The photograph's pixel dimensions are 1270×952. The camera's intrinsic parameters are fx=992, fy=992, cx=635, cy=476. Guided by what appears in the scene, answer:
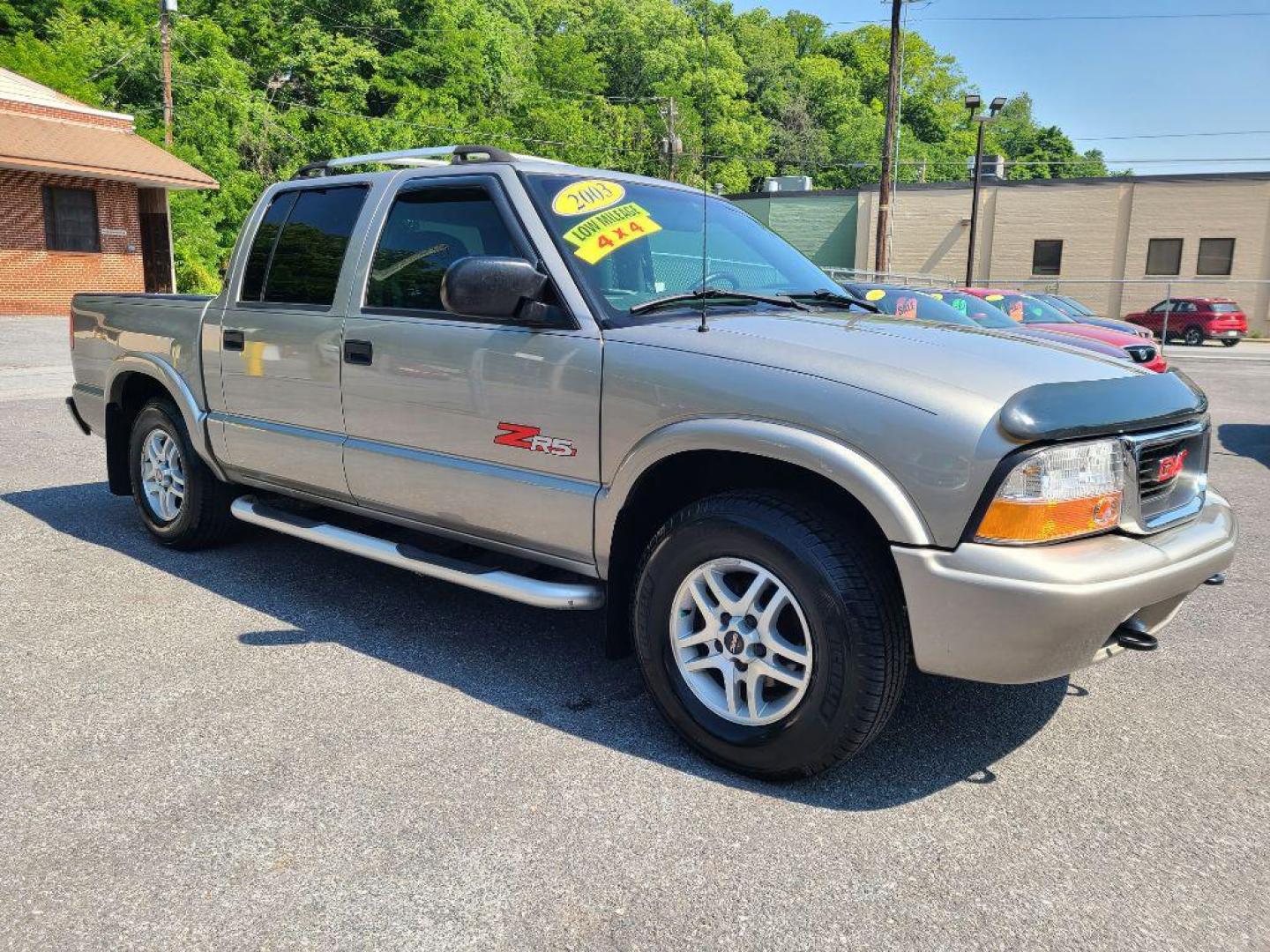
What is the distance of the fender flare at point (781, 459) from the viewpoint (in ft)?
8.78

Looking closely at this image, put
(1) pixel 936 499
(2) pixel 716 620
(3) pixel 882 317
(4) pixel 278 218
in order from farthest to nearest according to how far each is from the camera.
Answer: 1. (4) pixel 278 218
2. (3) pixel 882 317
3. (2) pixel 716 620
4. (1) pixel 936 499

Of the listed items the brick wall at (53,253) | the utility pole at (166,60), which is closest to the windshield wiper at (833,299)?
the brick wall at (53,253)

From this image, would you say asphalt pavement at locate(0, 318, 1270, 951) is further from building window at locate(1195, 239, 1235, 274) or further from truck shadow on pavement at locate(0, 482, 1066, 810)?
building window at locate(1195, 239, 1235, 274)

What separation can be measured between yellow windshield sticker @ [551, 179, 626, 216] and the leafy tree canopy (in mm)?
14612

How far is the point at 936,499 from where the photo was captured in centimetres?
264

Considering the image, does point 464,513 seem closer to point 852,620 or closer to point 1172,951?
point 852,620

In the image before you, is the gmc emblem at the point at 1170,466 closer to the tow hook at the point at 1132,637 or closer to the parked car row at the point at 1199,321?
the tow hook at the point at 1132,637

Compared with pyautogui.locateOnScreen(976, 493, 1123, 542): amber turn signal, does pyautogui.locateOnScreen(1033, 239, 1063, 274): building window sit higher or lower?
higher

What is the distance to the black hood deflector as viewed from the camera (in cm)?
259

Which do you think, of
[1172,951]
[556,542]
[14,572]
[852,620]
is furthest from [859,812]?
[14,572]

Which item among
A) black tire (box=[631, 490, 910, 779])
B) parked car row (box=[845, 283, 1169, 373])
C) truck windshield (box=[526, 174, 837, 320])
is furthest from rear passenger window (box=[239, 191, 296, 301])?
parked car row (box=[845, 283, 1169, 373])

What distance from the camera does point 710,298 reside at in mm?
3621

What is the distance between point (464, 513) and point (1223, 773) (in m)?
2.68

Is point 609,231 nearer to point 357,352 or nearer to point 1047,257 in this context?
point 357,352
